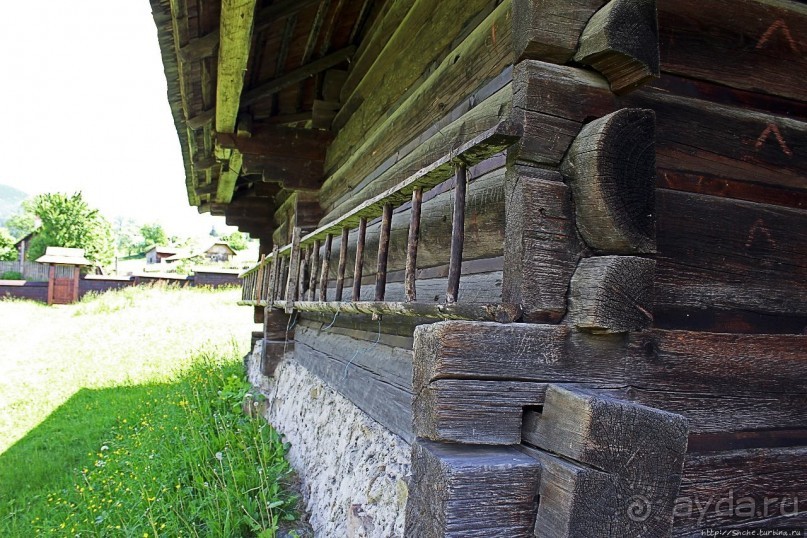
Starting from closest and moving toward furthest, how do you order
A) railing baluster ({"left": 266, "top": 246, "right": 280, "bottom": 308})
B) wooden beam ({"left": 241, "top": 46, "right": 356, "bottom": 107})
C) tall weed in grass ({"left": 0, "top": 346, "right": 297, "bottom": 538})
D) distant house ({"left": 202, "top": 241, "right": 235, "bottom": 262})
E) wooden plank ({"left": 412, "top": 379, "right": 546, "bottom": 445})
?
1. wooden plank ({"left": 412, "top": 379, "right": 546, "bottom": 445})
2. tall weed in grass ({"left": 0, "top": 346, "right": 297, "bottom": 538})
3. wooden beam ({"left": 241, "top": 46, "right": 356, "bottom": 107})
4. railing baluster ({"left": 266, "top": 246, "right": 280, "bottom": 308})
5. distant house ({"left": 202, "top": 241, "right": 235, "bottom": 262})

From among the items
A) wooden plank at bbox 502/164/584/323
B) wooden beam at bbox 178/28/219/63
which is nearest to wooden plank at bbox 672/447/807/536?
wooden plank at bbox 502/164/584/323

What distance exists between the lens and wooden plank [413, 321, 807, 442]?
1.53 m

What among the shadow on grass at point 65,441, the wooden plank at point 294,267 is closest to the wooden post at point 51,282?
the shadow on grass at point 65,441

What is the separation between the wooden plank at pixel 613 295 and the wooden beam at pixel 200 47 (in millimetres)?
2622

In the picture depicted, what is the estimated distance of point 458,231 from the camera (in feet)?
5.84

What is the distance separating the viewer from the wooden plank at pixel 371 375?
2660mm

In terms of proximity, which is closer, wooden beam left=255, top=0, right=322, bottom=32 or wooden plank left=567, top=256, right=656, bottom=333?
wooden plank left=567, top=256, right=656, bottom=333

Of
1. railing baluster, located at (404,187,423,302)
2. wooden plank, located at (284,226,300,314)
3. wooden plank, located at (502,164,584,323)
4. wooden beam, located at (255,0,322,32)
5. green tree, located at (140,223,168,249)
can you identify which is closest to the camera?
wooden plank, located at (502,164,584,323)

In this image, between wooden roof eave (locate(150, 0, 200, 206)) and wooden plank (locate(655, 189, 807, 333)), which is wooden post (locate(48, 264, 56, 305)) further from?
wooden plank (locate(655, 189, 807, 333))

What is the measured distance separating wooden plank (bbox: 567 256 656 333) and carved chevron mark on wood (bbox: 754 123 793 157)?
850mm

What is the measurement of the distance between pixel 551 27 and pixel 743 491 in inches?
64.8

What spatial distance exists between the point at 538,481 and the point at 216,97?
11.8 feet

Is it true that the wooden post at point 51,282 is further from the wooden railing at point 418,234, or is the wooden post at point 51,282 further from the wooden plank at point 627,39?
the wooden plank at point 627,39

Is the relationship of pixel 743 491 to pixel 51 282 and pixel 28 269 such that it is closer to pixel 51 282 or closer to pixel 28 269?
pixel 51 282
